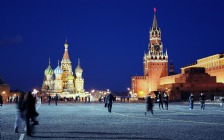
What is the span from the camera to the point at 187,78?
375ft

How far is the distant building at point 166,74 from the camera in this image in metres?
113

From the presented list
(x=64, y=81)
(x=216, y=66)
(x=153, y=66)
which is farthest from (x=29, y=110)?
(x=153, y=66)

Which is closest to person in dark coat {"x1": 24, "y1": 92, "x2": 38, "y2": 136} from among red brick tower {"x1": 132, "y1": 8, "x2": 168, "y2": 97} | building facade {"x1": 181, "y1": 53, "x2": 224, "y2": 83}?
building facade {"x1": 181, "y1": 53, "x2": 224, "y2": 83}

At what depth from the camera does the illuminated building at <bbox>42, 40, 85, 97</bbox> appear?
120000mm

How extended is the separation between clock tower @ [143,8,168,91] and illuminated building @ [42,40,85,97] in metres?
27.0

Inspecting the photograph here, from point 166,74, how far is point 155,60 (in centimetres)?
585

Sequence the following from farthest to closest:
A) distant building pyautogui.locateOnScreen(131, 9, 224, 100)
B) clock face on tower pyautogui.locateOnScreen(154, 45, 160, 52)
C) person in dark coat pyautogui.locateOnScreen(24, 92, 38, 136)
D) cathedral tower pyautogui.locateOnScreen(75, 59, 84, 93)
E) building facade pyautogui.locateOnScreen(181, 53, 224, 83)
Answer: clock face on tower pyautogui.locateOnScreen(154, 45, 160, 52) < building facade pyautogui.locateOnScreen(181, 53, 224, 83) < cathedral tower pyautogui.locateOnScreen(75, 59, 84, 93) < distant building pyautogui.locateOnScreen(131, 9, 224, 100) < person in dark coat pyautogui.locateOnScreen(24, 92, 38, 136)

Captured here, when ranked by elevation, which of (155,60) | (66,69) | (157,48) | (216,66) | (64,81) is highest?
(157,48)

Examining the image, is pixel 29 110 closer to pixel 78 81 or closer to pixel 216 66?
pixel 78 81

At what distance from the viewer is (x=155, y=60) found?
146 metres

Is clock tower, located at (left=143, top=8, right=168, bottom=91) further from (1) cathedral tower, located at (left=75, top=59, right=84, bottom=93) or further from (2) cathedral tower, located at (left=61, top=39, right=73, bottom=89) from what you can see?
(2) cathedral tower, located at (left=61, top=39, right=73, bottom=89)

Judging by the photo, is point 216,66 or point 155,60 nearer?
point 216,66

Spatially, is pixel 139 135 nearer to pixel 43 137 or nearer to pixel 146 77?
pixel 43 137

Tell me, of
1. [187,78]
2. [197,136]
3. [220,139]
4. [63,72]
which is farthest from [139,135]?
[63,72]
